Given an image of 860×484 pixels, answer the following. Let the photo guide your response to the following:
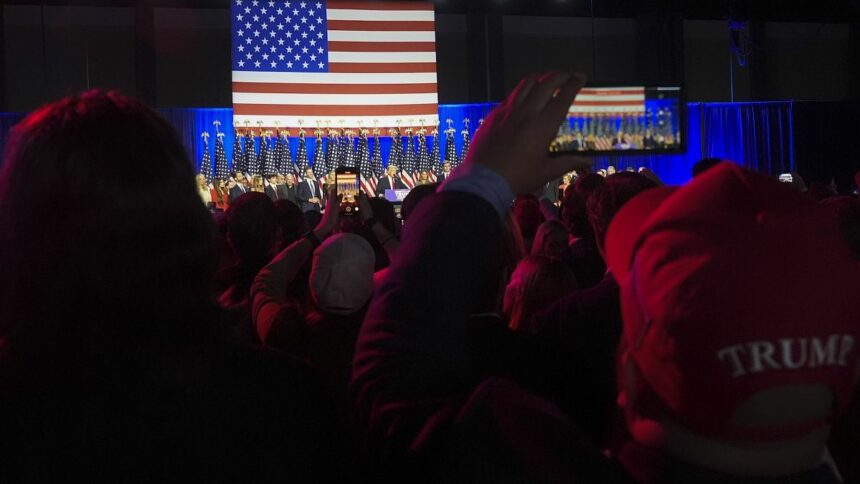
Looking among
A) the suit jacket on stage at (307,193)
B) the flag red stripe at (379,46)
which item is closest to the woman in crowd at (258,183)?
the suit jacket on stage at (307,193)

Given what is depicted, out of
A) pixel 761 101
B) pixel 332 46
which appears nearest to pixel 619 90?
pixel 332 46

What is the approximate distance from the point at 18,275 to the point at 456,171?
47 centimetres

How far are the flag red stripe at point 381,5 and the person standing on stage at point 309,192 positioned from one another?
262cm

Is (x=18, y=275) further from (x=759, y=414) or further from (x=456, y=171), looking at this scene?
(x=759, y=414)

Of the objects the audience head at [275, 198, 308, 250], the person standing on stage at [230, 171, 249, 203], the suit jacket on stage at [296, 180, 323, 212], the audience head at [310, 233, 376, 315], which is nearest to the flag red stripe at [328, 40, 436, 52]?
the suit jacket on stage at [296, 180, 323, 212]

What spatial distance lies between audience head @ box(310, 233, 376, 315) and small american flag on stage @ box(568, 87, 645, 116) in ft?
4.12

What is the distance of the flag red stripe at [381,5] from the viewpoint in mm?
12422

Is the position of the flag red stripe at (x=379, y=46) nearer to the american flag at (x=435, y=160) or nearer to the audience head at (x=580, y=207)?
the american flag at (x=435, y=160)

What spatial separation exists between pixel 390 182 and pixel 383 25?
8.51 ft

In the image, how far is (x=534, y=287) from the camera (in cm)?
249

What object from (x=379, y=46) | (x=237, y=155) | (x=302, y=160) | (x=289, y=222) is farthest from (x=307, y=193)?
(x=289, y=222)

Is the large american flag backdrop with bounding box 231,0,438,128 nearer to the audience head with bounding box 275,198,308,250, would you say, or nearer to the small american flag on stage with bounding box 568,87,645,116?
the audience head with bounding box 275,198,308,250

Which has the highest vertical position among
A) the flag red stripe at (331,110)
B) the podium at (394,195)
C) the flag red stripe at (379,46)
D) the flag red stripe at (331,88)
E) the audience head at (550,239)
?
the flag red stripe at (379,46)

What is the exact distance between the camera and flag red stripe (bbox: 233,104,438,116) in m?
12.4
